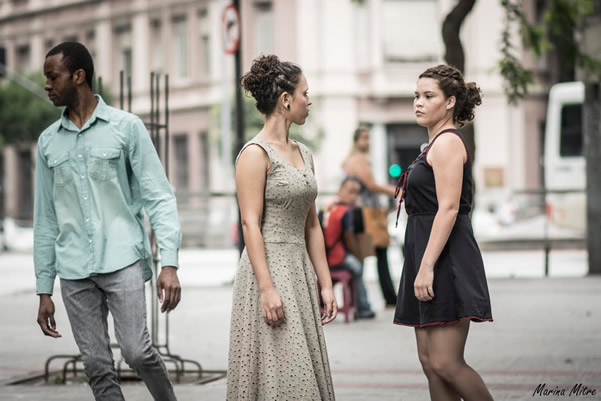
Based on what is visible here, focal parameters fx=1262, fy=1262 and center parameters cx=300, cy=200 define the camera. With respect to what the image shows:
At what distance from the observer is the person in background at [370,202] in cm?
1250

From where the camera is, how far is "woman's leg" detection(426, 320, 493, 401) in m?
5.43

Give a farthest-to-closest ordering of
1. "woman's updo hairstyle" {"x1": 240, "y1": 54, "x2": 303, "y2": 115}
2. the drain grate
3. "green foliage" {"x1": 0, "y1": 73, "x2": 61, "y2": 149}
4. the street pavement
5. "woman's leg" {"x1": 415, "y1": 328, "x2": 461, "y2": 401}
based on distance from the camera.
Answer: "green foliage" {"x1": 0, "y1": 73, "x2": 61, "y2": 149} → the drain grate → the street pavement → "woman's leg" {"x1": 415, "y1": 328, "x2": 461, "y2": 401} → "woman's updo hairstyle" {"x1": 240, "y1": 54, "x2": 303, "y2": 115}

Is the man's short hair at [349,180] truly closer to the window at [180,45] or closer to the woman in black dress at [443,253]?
the woman in black dress at [443,253]

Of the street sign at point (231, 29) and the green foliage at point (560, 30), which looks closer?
the green foliage at point (560, 30)

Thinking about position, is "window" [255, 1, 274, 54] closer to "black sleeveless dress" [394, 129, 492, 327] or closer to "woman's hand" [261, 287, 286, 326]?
"black sleeveless dress" [394, 129, 492, 327]

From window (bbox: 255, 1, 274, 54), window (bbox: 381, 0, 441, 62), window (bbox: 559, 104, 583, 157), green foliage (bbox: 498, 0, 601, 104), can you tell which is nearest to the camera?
green foliage (bbox: 498, 0, 601, 104)

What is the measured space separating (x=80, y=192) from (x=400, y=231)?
22.0 meters

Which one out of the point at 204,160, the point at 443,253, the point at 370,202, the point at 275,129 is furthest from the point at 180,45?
the point at 443,253

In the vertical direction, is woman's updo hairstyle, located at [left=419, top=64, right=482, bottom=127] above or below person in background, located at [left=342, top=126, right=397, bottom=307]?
above

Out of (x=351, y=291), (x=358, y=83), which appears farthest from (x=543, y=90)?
(x=351, y=291)

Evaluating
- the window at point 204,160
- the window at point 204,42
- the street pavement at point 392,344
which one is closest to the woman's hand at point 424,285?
the street pavement at point 392,344

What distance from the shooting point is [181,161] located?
44.6 meters

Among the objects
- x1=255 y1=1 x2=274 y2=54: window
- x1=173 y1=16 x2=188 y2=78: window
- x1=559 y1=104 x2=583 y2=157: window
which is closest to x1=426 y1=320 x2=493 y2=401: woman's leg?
x1=559 y1=104 x2=583 y2=157: window

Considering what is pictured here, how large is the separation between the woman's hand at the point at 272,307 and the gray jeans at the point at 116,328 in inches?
22.0
